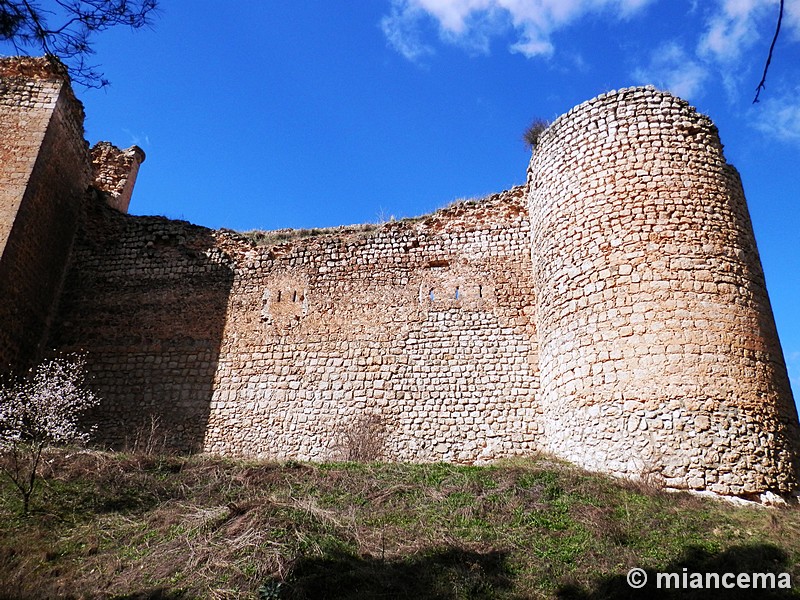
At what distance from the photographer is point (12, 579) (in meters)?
5.36

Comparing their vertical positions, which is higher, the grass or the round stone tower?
the round stone tower

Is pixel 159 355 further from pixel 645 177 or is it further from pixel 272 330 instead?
pixel 645 177

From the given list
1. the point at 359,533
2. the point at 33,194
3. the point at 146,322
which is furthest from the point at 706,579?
the point at 33,194

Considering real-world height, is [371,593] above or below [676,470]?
below

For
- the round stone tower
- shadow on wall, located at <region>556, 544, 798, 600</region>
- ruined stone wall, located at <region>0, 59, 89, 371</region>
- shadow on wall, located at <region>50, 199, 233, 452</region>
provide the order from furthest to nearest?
shadow on wall, located at <region>50, 199, 233, 452</region> < ruined stone wall, located at <region>0, 59, 89, 371</region> < the round stone tower < shadow on wall, located at <region>556, 544, 798, 600</region>

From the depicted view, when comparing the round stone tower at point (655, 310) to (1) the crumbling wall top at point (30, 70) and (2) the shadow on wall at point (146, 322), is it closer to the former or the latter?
(2) the shadow on wall at point (146, 322)

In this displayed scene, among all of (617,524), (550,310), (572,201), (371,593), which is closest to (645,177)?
(572,201)

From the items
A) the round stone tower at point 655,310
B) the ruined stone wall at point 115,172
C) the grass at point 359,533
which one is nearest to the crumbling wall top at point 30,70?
the ruined stone wall at point 115,172

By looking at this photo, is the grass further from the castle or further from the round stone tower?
the castle

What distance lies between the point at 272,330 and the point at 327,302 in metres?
1.25

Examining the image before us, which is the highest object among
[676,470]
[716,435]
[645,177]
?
[645,177]

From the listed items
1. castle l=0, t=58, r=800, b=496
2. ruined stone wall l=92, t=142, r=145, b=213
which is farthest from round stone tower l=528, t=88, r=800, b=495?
ruined stone wall l=92, t=142, r=145, b=213

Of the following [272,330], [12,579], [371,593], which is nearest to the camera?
[371,593]
